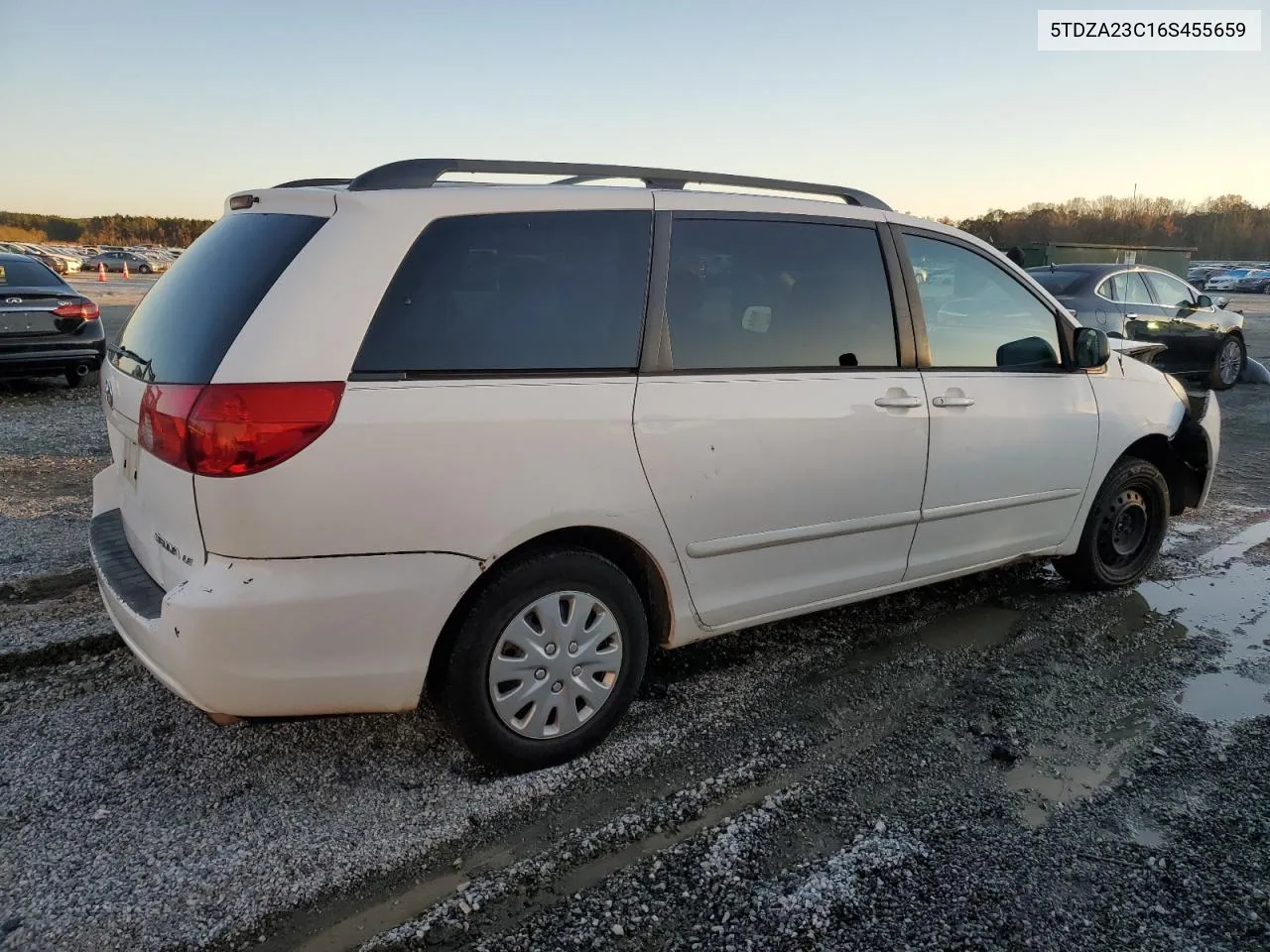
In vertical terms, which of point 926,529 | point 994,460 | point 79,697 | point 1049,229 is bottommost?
point 79,697

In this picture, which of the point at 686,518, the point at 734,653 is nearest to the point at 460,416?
the point at 686,518

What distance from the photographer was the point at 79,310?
973 cm

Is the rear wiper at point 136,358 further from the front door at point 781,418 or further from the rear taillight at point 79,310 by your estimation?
the rear taillight at point 79,310

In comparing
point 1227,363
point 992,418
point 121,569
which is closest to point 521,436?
point 121,569

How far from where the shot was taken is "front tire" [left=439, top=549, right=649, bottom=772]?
274 centimetres

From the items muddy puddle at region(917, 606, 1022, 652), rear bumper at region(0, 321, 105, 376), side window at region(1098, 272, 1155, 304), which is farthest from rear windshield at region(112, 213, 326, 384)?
side window at region(1098, 272, 1155, 304)

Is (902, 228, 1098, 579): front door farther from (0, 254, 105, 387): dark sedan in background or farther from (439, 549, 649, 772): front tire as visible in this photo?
(0, 254, 105, 387): dark sedan in background

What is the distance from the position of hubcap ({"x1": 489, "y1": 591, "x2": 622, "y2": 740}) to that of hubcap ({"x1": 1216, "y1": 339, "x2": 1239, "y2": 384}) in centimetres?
1251

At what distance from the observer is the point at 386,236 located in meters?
2.62

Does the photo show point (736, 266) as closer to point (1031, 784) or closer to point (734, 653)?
point (734, 653)

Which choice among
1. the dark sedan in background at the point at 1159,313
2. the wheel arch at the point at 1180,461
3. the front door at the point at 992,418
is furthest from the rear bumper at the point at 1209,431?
the dark sedan in background at the point at 1159,313

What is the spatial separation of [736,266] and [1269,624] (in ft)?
10.3

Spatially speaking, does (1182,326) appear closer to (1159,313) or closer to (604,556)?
(1159,313)

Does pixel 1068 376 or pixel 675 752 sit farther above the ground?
pixel 1068 376
